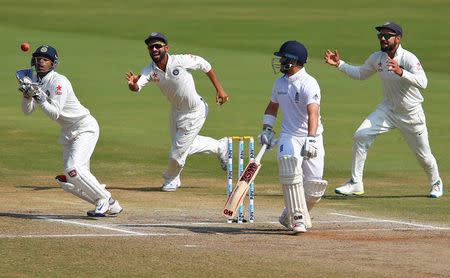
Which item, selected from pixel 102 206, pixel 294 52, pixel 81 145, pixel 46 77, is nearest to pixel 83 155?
pixel 81 145

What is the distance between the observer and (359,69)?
12.9m

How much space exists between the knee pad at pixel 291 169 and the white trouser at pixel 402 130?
376 centimetres

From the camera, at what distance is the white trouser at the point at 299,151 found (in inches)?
374

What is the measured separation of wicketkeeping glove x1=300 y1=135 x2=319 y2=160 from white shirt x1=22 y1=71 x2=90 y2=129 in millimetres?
2886

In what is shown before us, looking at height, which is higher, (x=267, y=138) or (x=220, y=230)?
(x=267, y=138)

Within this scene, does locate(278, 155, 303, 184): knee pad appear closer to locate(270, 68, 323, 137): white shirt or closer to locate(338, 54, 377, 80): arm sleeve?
locate(270, 68, 323, 137): white shirt

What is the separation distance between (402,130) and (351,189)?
110 cm

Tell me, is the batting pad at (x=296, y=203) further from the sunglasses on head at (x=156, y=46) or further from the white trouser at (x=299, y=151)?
the sunglasses on head at (x=156, y=46)

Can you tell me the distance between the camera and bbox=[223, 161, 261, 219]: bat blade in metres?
9.43

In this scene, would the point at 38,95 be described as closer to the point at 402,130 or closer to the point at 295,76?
the point at 295,76

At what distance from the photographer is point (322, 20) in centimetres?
4406

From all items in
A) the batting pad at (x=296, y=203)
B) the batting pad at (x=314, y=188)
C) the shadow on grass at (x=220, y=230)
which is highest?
the batting pad at (x=314, y=188)

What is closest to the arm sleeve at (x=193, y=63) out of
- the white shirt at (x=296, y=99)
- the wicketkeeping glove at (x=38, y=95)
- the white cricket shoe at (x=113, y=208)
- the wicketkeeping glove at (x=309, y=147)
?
the white cricket shoe at (x=113, y=208)

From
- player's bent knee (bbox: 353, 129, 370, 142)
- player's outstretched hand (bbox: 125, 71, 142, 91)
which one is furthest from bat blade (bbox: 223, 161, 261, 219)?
player's bent knee (bbox: 353, 129, 370, 142)
